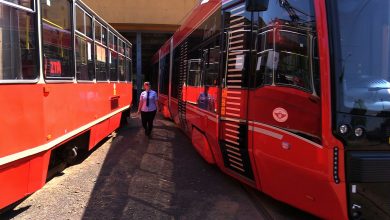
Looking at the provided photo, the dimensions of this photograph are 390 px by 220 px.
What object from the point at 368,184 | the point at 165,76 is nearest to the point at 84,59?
Answer: the point at 368,184

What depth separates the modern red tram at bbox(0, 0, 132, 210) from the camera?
409cm

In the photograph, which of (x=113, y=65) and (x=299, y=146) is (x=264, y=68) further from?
(x=113, y=65)

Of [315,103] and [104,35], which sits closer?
[315,103]

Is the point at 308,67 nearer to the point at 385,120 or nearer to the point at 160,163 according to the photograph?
the point at 385,120

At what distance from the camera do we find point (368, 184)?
388cm

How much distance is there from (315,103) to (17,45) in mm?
2920

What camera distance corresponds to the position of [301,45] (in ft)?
13.9

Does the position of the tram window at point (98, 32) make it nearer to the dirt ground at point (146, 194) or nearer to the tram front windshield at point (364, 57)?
the dirt ground at point (146, 194)

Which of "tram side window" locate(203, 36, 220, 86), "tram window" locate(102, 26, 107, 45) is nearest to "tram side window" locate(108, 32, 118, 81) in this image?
"tram window" locate(102, 26, 107, 45)

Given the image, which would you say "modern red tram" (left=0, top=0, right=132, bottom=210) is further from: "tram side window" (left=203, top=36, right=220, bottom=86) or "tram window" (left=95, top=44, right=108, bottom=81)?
"tram side window" (left=203, top=36, right=220, bottom=86)

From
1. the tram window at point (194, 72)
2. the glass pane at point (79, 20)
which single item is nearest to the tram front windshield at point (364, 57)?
the tram window at point (194, 72)

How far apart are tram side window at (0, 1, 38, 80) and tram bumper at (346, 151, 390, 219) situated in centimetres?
320

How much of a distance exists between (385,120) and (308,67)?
84 centimetres

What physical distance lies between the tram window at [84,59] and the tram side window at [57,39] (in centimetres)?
39
